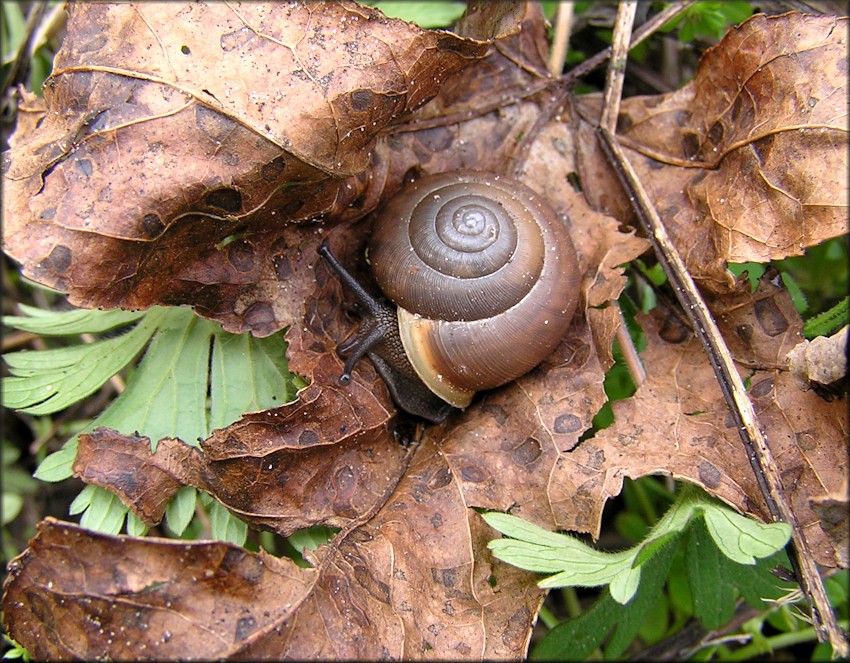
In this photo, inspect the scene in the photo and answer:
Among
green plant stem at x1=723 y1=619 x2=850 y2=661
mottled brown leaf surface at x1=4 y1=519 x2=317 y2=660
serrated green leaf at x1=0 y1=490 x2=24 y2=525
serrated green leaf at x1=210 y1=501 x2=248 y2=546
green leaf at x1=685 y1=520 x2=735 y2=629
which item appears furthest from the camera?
serrated green leaf at x1=0 y1=490 x2=24 y2=525

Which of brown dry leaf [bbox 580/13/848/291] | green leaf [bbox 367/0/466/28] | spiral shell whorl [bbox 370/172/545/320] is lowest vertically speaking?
spiral shell whorl [bbox 370/172/545/320]

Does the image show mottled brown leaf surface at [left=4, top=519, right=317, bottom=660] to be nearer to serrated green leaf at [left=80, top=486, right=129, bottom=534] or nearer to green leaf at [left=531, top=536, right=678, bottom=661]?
serrated green leaf at [left=80, top=486, right=129, bottom=534]

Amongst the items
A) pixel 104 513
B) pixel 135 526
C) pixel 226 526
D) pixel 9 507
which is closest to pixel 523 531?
pixel 226 526

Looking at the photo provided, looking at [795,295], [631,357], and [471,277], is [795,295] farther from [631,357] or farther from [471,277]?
[471,277]

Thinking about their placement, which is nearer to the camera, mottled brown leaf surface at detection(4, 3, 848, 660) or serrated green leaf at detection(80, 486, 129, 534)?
mottled brown leaf surface at detection(4, 3, 848, 660)

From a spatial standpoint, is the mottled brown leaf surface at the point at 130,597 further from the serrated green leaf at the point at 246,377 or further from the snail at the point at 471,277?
the snail at the point at 471,277

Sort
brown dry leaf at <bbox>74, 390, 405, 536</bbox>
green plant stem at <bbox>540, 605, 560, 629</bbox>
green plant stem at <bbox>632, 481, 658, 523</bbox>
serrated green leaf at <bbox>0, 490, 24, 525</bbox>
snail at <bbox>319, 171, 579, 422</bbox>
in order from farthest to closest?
serrated green leaf at <bbox>0, 490, 24, 525</bbox> < green plant stem at <bbox>632, 481, 658, 523</bbox> < green plant stem at <bbox>540, 605, 560, 629</bbox> < snail at <bbox>319, 171, 579, 422</bbox> < brown dry leaf at <bbox>74, 390, 405, 536</bbox>

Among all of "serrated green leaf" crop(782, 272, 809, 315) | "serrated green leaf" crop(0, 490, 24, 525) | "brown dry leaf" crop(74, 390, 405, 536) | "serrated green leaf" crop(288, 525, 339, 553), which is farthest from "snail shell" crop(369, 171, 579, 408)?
"serrated green leaf" crop(0, 490, 24, 525)

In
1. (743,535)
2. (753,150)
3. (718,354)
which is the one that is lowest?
(743,535)
